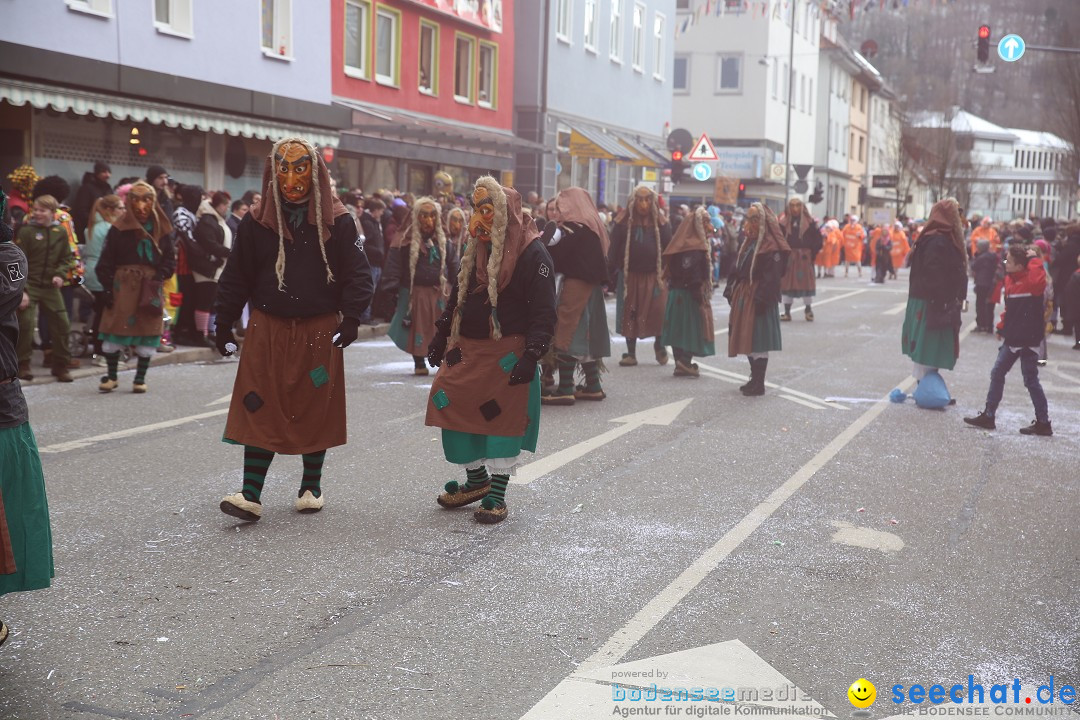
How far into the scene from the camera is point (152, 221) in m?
11.1

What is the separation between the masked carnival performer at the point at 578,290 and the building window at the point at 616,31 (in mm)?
27978

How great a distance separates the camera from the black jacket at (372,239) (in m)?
16.5

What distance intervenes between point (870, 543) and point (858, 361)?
9.16 meters

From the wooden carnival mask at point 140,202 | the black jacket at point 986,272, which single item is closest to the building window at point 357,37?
the black jacket at point 986,272

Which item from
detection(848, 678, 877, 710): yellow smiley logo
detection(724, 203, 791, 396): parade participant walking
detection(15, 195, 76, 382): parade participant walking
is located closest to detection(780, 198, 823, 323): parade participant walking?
detection(724, 203, 791, 396): parade participant walking

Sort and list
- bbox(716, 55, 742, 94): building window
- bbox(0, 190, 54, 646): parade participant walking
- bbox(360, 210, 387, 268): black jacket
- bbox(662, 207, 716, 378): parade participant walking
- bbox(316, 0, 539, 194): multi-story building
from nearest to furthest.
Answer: bbox(0, 190, 54, 646): parade participant walking < bbox(662, 207, 716, 378): parade participant walking < bbox(360, 210, 387, 268): black jacket < bbox(316, 0, 539, 194): multi-story building < bbox(716, 55, 742, 94): building window

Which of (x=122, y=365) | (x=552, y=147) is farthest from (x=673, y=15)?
(x=122, y=365)

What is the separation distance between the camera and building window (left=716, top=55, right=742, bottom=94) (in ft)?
184

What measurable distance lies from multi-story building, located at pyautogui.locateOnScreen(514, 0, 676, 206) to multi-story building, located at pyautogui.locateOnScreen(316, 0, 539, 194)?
2.85 feet

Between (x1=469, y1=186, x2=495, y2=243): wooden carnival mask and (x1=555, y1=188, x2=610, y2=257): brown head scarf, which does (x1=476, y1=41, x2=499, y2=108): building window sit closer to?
(x1=555, y1=188, x2=610, y2=257): brown head scarf

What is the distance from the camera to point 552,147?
33.6 metres

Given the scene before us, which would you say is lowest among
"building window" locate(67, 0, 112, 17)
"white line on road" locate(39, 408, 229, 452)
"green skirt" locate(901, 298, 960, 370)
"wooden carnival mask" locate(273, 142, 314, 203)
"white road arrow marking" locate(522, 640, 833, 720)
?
"white line on road" locate(39, 408, 229, 452)

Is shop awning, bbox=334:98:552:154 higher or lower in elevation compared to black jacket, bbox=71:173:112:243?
higher

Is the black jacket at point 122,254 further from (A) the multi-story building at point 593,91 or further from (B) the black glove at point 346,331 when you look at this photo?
(A) the multi-story building at point 593,91
